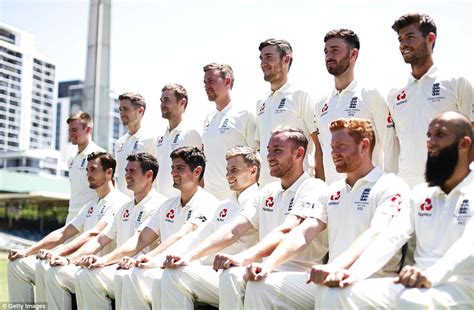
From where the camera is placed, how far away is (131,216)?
7.67m

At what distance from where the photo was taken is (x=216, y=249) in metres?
6.01

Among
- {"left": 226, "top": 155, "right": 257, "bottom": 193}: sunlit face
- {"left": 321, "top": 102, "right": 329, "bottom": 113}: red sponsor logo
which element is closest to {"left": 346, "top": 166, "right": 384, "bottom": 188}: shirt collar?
{"left": 321, "top": 102, "right": 329, "bottom": 113}: red sponsor logo

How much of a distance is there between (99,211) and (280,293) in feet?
13.0

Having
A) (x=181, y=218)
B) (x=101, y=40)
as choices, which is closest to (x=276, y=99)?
(x=181, y=218)

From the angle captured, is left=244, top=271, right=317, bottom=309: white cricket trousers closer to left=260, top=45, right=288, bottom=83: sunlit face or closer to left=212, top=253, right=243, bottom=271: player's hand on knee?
left=212, top=253, right=243, bottom=271: player's hand on knee

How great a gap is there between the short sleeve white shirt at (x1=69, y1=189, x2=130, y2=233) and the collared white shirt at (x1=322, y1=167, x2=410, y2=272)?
140 inches

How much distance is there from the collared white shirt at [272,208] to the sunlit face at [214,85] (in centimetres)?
201

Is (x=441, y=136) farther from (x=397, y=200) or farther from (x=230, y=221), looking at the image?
(x=230, y=221)

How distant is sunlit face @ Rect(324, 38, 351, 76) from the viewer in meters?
6.23

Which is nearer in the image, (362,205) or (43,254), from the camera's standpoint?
(362,205)

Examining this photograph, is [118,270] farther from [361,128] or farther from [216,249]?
[361,128]

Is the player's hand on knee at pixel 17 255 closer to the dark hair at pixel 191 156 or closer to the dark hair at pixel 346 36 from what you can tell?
the dark hair at pixel 191 156

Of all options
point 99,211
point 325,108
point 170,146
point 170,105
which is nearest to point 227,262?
point 325,108

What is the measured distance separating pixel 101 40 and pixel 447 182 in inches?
524
